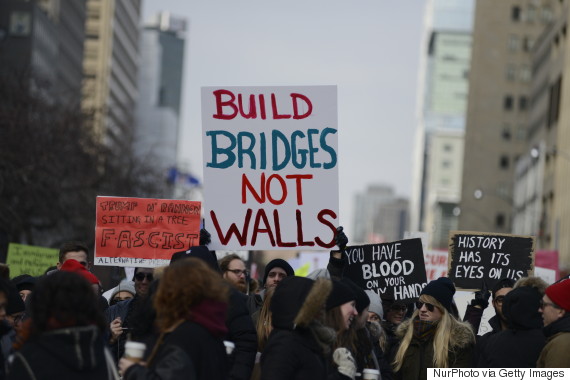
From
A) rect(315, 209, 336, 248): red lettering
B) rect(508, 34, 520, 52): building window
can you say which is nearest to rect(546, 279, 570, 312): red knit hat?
rect(315, 209, 336, 248): red lettering

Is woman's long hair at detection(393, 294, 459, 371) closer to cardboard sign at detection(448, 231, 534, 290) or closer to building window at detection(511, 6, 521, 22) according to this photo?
cardboard sign at detection(448, 231, 534, 290)

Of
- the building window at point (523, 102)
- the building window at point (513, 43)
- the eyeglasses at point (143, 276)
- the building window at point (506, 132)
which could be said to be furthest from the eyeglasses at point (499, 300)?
the building window at point (506, 132)

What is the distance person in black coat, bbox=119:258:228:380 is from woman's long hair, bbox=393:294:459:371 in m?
3.35

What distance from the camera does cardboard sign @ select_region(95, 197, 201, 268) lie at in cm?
1327

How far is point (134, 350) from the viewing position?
6.75 m

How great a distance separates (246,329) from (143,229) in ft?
15.6

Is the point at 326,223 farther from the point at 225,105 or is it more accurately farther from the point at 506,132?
the point at 506,132

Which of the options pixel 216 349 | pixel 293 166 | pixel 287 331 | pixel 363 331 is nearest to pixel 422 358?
pixel 363 331

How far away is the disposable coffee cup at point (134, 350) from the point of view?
671cm

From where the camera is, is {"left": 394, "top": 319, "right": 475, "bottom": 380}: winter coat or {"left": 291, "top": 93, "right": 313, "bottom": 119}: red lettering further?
{"left": 291, "top": 93, "right": 313, "bottom": 119}: red lettering

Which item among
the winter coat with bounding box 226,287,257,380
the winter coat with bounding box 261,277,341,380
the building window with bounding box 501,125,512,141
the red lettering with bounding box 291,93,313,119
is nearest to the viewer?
the winter coat with bounding box 261,277,341,380

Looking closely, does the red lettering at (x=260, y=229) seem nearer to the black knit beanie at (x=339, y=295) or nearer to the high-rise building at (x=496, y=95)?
the black knit beanie at (x=339, y=295)

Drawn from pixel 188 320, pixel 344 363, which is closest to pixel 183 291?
pixel 188 320

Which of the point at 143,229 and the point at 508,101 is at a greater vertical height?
the point at 508,101
